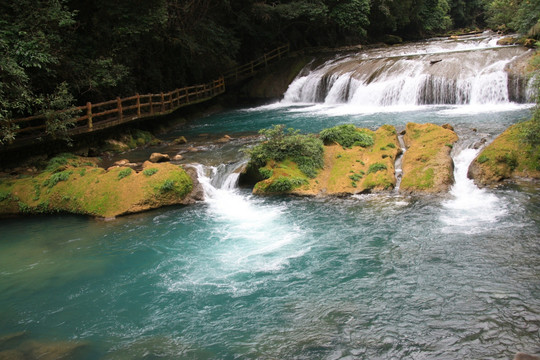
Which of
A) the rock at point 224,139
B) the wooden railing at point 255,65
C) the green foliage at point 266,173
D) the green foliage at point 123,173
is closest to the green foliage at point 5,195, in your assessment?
the green foliage at point 123,173

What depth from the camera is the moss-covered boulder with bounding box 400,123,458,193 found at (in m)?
10.7

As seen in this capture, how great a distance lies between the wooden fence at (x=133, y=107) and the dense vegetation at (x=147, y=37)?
1.69 feet

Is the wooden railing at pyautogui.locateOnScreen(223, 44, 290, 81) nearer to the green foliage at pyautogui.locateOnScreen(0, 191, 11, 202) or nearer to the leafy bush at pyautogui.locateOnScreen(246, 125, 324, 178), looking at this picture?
the leafy bush at pyautogui.locateOnScreen(246, 125, 324, 178)

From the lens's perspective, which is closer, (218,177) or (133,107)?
(218,177)

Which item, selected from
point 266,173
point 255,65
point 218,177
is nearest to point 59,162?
point 218,177

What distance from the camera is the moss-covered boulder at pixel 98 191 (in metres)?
11.2

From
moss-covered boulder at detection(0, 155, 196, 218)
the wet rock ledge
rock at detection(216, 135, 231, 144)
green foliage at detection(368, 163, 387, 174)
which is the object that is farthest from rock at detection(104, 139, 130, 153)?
green foliage at detection(368, 163, 387, 174)

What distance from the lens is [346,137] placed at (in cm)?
1337

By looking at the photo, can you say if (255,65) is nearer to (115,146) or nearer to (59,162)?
(115,146)

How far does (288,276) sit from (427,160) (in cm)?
608

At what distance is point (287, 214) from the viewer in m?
10.3

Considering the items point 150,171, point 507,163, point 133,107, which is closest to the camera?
point 507,163

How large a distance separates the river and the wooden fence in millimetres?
4300

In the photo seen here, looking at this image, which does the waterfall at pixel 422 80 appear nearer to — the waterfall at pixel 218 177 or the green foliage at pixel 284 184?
the waterfall at pixel 218 177
